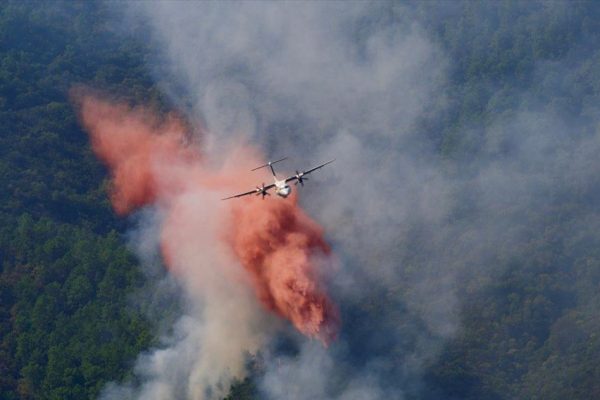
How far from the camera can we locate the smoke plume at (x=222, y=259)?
113 metres

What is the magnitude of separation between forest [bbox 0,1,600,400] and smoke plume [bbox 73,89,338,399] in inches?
152

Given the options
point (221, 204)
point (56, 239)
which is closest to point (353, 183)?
point (56, 239)

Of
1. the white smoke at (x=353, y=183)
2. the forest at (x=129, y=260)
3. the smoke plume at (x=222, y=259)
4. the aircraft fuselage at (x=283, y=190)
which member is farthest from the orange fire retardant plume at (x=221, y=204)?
the forest at (x=129, y=260)

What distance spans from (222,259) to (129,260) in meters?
28.8

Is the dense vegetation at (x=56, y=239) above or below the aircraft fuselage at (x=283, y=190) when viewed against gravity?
above

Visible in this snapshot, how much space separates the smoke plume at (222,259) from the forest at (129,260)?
152 inches

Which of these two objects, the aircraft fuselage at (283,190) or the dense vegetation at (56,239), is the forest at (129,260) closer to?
the dense vegetation at (56,239)

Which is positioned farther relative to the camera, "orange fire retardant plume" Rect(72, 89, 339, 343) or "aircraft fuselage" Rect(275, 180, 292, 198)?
"orange fire retardant plume" Rect(72, 89, 339, 343)

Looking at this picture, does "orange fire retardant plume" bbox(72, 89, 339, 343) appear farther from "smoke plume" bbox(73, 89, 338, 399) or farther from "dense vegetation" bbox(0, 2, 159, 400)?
"dense vegetation" bbox(0, 2, 159, 400)

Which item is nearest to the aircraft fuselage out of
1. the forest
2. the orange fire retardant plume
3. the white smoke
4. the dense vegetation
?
the orange fire retardant plume

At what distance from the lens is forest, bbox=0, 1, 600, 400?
13512 cm

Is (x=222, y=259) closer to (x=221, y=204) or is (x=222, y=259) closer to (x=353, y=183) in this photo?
(x=221, y=204)

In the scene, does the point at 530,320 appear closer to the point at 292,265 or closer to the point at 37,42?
the point at 292,265

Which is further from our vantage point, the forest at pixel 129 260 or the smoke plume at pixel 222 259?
the forest at pixel 129 260
